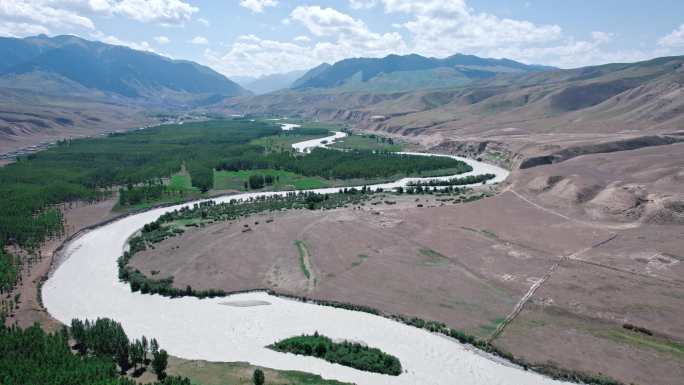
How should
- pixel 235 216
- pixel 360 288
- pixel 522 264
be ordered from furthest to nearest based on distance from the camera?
pixel 235 216 < pixel 522 264 < pixel 360 288

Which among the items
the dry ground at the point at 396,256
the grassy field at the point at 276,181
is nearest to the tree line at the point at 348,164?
the grassy field at the point at 276,181

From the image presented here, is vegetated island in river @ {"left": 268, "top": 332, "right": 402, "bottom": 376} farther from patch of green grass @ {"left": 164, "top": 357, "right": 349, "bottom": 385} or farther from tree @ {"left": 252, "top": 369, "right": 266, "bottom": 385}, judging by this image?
tree @ {"left": 252, "top": 369, "right": 266, "bottom": 385}

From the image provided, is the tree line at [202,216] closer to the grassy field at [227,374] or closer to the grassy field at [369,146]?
the grassy field at [227,374]

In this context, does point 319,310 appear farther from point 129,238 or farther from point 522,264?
point 129,238

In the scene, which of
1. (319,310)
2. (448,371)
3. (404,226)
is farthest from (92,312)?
(404,226)

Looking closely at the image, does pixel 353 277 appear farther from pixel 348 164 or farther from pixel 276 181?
pixel 348 164
